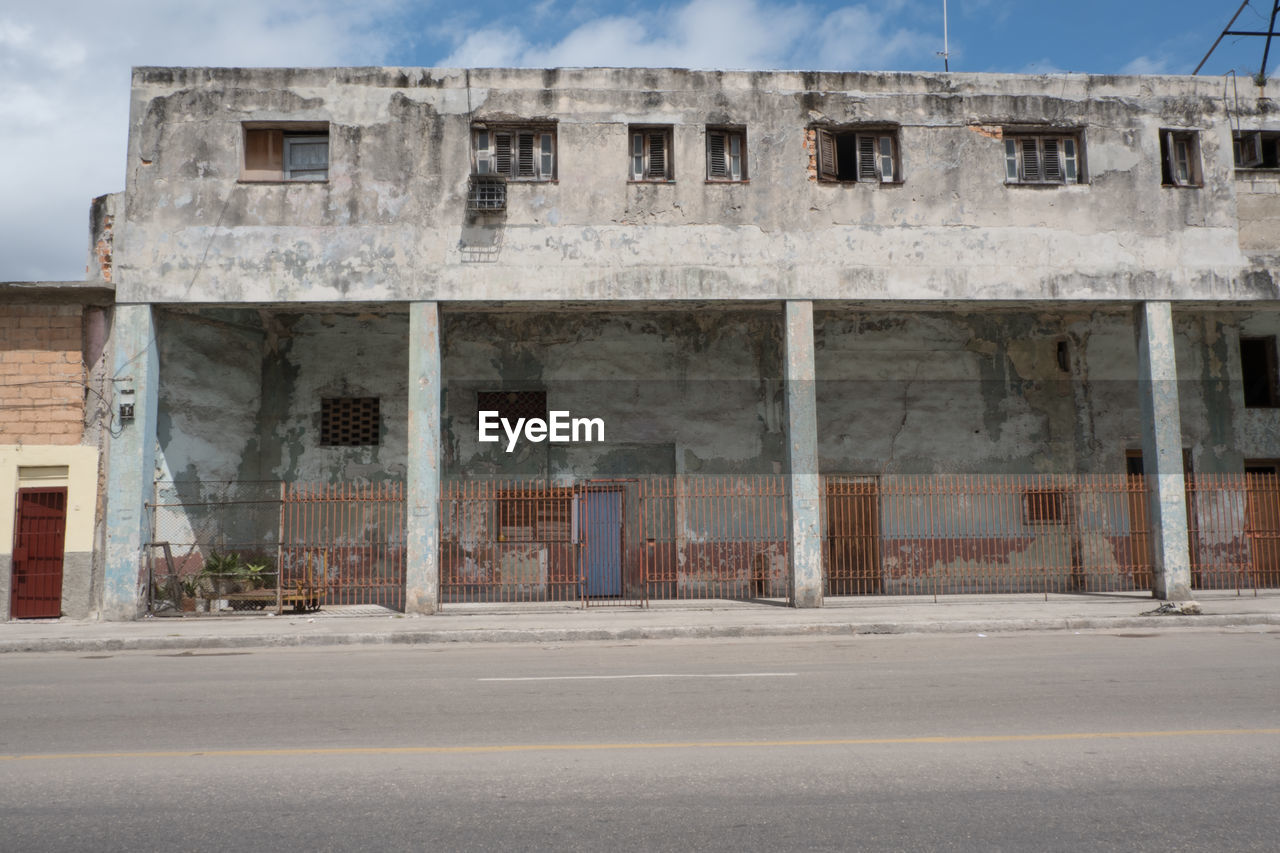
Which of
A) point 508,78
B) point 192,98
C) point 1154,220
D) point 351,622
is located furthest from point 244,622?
point 1154,220

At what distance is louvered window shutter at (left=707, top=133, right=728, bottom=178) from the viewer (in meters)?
15.5

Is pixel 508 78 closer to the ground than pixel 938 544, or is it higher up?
higher up

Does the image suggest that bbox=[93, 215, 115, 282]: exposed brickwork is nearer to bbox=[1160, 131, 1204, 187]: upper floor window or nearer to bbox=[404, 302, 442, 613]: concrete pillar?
bbox=[404, 302, 442, 613]: concrete pillar

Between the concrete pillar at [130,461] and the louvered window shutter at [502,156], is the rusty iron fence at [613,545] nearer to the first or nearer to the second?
the concrete pillar at [130,461]

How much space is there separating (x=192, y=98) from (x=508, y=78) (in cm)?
500

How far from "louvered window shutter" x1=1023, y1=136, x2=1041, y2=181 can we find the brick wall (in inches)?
609

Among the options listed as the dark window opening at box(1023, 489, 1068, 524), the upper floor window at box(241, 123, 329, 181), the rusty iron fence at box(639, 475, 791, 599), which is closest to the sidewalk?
the rusty iron fence at box(639, 475, 791, 599)

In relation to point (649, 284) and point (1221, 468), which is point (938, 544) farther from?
point (649, 284)

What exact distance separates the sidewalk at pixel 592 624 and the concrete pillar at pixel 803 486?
492 mm

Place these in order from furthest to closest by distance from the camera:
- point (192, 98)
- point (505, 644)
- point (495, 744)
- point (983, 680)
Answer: point (192, 98) < point (505, 644) < point (983, 680) < point (495, 744)

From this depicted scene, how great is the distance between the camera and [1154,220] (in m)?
15.6

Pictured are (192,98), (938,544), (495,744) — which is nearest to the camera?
(495,744)

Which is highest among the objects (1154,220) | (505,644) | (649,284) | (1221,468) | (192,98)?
(192,98)

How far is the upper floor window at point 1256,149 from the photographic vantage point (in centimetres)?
1648
